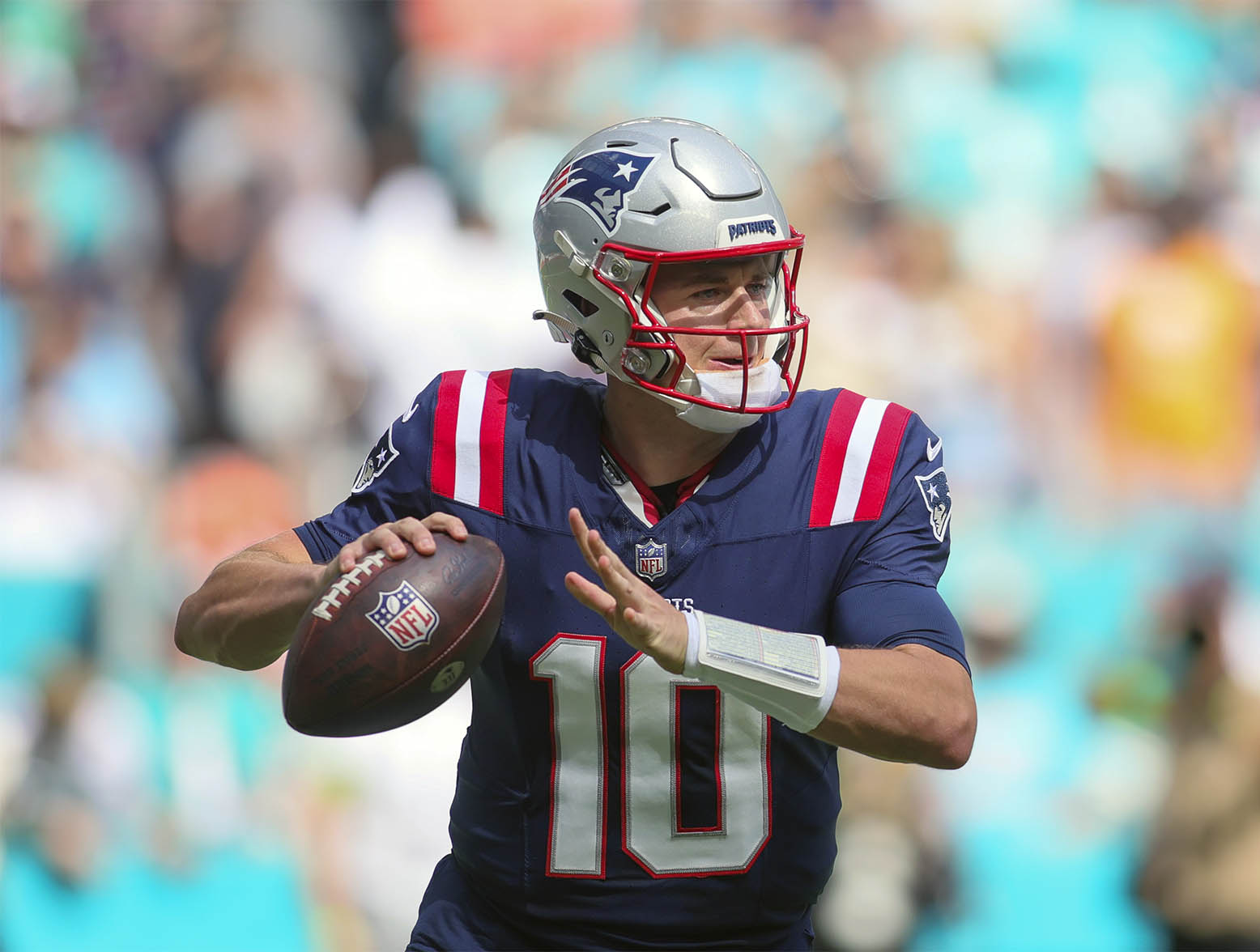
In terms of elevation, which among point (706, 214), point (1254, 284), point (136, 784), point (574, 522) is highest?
point (706, 214)

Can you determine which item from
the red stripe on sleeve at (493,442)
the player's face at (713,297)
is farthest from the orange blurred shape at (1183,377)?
the red stripe on sleeve at (493,442)

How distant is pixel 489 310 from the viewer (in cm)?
498

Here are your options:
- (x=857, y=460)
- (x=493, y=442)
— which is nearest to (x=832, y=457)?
(x=857, y=460)

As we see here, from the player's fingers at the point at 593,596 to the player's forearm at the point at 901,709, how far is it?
1.02 ft

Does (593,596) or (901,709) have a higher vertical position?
(593,596)

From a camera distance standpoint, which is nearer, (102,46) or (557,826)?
(557,826)

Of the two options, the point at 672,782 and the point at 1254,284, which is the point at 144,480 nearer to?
the point at 672,782

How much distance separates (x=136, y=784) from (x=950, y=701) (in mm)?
3449

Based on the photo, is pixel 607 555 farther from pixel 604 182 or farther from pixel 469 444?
pixel 604 182

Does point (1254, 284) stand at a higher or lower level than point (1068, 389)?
higher

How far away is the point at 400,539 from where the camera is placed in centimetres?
198

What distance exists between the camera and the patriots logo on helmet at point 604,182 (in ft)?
7.37

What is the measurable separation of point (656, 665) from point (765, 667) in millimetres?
334

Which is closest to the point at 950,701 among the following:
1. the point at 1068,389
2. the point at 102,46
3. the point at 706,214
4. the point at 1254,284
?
the point at 706,214
